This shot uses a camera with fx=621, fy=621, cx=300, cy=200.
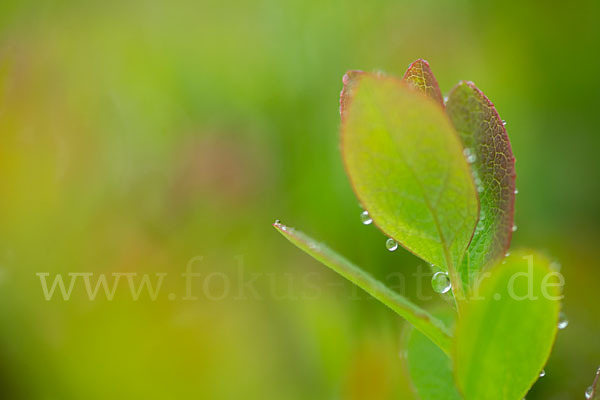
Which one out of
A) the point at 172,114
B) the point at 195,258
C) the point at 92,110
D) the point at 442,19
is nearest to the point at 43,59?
the point at 92,110

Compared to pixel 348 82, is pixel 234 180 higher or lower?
lower

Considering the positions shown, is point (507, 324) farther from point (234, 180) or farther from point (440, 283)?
point (234, 180)

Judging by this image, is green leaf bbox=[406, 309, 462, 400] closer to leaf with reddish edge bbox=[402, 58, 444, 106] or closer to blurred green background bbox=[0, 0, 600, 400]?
leaf with reddish edge bbox=[402, 58, 444, 106]

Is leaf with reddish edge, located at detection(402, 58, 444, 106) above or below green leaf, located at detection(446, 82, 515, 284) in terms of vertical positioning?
above

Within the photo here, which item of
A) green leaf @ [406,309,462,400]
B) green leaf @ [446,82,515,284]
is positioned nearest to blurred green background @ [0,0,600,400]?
green leaf @ [406,309,462,400]

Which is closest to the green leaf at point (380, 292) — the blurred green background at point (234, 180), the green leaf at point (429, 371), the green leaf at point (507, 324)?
the green leaf at point (507, 324)

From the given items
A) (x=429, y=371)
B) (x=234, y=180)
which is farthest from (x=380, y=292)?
(x=234, y=180)
